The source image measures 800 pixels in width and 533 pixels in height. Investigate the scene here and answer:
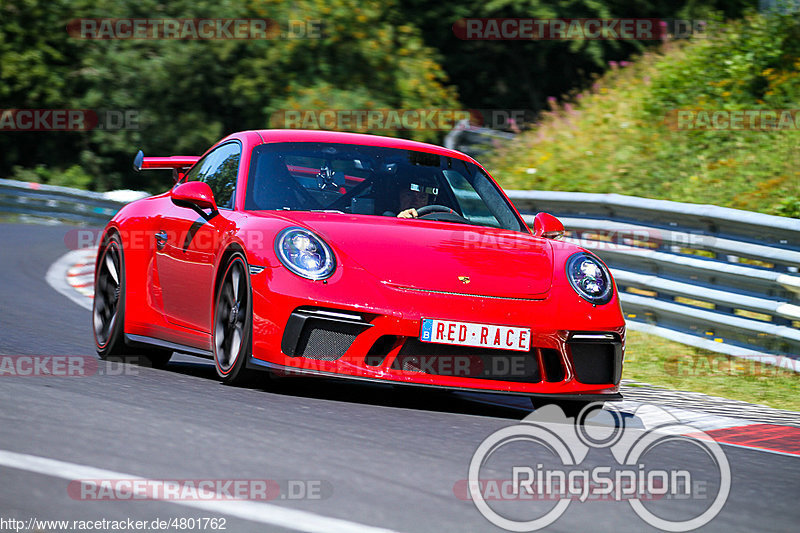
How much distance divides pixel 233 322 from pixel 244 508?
8.46 ft

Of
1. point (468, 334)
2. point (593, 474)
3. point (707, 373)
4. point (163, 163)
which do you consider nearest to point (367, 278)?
point (468, 334)

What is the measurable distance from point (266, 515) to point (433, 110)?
81.6 feet

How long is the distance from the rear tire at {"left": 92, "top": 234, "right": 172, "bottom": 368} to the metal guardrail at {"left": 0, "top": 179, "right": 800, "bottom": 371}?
4012 mm

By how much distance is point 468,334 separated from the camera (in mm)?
5941

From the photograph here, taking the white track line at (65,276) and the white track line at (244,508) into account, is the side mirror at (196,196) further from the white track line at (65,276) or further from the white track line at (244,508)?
the white track line at (65,276)

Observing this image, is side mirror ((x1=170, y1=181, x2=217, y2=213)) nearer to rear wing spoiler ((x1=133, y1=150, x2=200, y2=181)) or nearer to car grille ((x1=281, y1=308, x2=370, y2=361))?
car grille ((x1=281, y1=308, x2=370, y2=361))

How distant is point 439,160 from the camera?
25.2 feet

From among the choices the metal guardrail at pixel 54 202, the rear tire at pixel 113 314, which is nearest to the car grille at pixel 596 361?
the rear tire at pixel 113 314

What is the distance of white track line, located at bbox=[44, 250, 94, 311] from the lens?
38.3 ft

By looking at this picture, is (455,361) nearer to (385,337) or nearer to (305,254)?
(385,337)

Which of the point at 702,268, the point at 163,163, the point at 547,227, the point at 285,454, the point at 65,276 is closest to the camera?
the point at 285,454

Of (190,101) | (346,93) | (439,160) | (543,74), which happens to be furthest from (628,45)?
(439,160)

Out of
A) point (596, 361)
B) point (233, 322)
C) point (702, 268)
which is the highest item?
point (233, 322)

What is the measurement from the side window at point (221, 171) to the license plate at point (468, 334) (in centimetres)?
158
